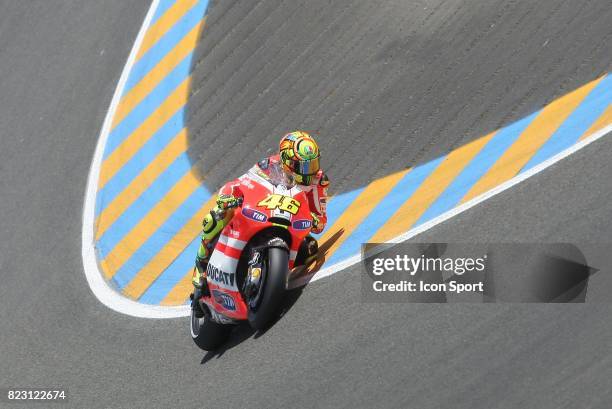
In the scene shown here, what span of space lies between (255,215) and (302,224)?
60 centimetres

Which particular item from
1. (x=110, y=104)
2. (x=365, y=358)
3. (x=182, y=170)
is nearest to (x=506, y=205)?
(x=365, y=358)

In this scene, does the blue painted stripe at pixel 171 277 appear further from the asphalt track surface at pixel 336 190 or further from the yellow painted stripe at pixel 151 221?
the yellow painted stripe at pixel 151 221

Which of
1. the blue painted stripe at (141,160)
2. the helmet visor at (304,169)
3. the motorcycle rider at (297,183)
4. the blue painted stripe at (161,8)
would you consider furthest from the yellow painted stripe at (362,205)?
the blue painted stripe at (161,8)

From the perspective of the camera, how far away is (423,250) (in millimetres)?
11484

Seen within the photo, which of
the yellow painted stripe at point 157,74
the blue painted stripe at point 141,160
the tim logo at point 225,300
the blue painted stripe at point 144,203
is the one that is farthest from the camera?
the yellow painted stripe at point 157,74

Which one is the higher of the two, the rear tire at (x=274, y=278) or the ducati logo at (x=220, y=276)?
the ducati logo at (x=220, y=276)

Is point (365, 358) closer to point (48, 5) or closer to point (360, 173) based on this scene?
point (360, 173)

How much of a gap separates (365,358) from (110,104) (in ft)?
32.0

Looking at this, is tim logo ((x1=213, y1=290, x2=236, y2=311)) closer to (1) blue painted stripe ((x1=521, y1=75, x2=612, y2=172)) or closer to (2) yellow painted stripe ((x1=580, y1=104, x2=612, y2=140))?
(1) blue painted stripe ((x1=521, y1=75, x2=612, y2=172))

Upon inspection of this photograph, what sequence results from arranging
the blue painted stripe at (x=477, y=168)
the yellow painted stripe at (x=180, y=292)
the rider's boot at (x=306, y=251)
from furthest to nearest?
1. the yellow painted stripe at (x=180, y=292)
2. the blue painted stripe at (x=477, y=168)
3. the rider's boot at (x=306, y=251)

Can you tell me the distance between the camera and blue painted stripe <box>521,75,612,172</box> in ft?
40.1

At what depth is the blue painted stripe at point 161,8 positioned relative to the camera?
19359 mm

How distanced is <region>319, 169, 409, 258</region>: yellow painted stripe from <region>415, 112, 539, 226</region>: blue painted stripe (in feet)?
3.43

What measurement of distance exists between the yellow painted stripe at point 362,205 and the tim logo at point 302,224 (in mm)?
1710
